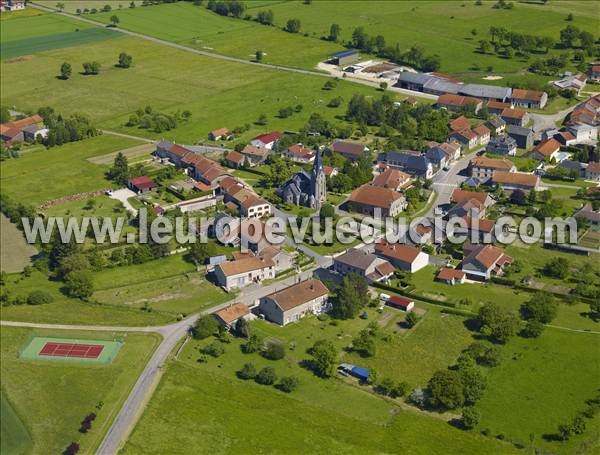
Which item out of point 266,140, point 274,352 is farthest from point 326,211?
point 274,352

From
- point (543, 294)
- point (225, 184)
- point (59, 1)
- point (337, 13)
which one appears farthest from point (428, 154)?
point (59, 1)

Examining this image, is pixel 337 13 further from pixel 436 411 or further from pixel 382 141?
pixel 436 411

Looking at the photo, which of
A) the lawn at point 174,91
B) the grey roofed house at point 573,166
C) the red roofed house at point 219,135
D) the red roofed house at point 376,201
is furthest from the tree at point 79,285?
the grey roofed house at point 573,166

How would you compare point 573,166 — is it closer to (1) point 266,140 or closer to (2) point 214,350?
(1) point 266,140

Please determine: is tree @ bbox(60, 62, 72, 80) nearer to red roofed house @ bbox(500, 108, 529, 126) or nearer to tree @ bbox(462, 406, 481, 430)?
red roofed house @ bbox(500, 108, 529, 126)

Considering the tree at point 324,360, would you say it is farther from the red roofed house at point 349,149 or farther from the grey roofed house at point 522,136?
the grey roofed house at point 522,136

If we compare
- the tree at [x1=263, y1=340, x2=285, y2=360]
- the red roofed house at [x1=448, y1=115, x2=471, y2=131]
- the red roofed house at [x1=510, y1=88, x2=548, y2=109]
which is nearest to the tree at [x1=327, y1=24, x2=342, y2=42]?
the red roofed house at [x1=510, y1=88, x2=548, y2=109]
